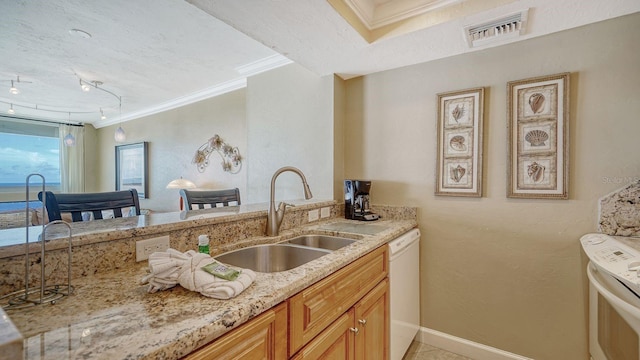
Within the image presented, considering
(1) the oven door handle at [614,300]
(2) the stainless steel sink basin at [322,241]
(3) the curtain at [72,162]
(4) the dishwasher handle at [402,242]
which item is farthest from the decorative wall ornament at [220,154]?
(3) the curtain at [72,162]

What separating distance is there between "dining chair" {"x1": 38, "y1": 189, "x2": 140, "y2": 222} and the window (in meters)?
4.86

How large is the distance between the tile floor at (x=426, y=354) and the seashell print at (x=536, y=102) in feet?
5.62

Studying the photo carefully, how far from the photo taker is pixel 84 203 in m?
1.38

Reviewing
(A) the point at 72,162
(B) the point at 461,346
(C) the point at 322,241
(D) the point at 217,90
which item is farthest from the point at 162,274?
(A) the point at 72,162

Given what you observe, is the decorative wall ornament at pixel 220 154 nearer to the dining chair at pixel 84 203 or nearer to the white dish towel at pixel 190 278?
the dining chair at pixel 84 203

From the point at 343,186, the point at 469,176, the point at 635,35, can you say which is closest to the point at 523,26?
the point at 635,35

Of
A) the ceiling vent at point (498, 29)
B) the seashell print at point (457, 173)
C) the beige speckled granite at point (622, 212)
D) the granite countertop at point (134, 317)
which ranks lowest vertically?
the granite countertop at point (134, 317)

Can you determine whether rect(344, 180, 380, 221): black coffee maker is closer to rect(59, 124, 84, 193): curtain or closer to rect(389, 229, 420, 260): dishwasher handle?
rect(389, 229, 420, 260): dishwasher handle

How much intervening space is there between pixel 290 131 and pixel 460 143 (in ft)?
4.57

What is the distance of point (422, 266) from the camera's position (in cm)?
204

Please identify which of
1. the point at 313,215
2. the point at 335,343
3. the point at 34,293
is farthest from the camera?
the point at 313,215

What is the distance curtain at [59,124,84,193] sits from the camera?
214 inches

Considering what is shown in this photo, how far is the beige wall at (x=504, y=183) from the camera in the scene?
150 centimetres

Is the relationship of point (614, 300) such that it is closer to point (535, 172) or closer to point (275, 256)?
point (535, 172)
